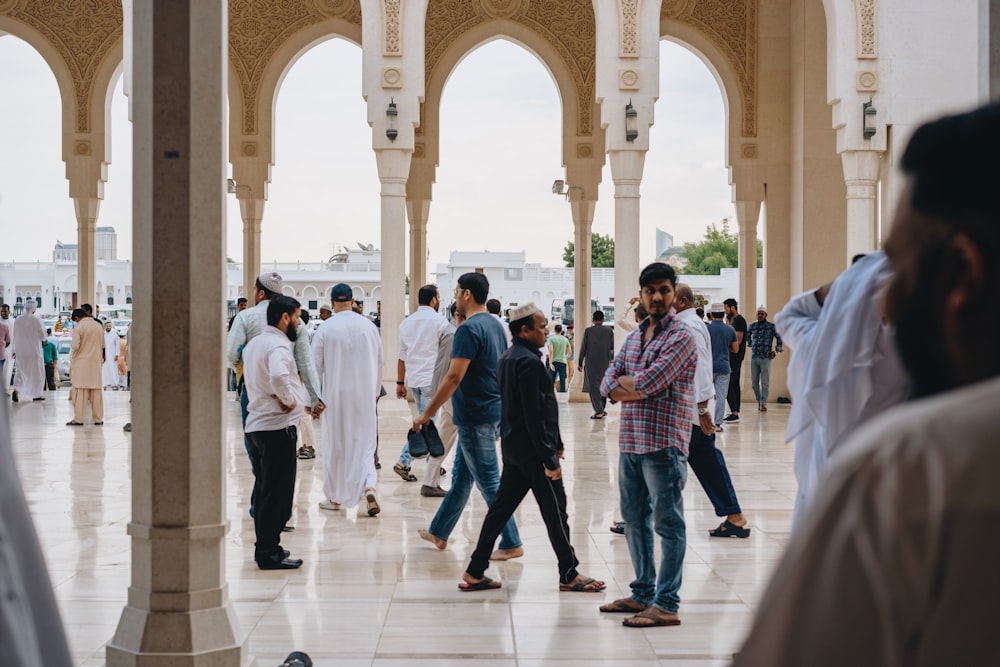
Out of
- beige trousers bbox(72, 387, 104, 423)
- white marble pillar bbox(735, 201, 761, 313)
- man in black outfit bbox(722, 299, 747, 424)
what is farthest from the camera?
white marble pillar bbox(735, 201, 761, 313)

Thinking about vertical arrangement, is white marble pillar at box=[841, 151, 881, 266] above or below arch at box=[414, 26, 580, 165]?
below

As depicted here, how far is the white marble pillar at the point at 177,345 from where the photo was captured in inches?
145

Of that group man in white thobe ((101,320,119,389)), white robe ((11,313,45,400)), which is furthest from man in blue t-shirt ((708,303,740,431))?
man in white thobe ((101,320,119,389))

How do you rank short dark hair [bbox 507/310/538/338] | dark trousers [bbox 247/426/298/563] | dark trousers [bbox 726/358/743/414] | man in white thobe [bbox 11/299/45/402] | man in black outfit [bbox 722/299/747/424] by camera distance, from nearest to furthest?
short dark hair [bbox 507/310/538/338] → dark trousers [bbox 247/426/298/563] → man in black outfit [bbox 722/299/747/424] → dark trousers [bbox 726/358/743/414] → man in white thobe [bbox 11/299/45/402]

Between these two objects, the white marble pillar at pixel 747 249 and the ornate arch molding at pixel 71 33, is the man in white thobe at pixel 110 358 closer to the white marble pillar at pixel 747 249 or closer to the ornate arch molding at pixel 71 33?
the ornate arch molding at pixel 71 33

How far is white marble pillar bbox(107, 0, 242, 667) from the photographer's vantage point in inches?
145

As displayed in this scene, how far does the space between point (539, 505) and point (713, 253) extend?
81.1 meters

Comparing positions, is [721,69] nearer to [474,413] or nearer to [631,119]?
[631,119]

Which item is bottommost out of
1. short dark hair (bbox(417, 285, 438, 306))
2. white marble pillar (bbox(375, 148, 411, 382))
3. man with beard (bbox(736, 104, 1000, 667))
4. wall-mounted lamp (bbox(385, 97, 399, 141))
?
man with beard (bbox(736, 104, 1000, 667))

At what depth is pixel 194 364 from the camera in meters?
3.69

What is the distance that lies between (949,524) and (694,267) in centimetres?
8781

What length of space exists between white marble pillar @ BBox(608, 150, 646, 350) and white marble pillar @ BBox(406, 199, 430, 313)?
5.66 m

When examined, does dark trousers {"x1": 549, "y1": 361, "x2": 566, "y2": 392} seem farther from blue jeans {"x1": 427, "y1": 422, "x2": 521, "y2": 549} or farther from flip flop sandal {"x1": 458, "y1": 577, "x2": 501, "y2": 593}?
flip flop sandal {"x1": 458, "y1": 577, "x2": 501, "y2": 593}

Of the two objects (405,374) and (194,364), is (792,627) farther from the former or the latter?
(405,374)
